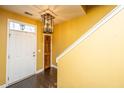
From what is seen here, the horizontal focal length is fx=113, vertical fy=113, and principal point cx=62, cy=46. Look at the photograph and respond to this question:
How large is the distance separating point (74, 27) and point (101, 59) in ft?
11.4

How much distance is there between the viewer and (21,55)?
167 inches

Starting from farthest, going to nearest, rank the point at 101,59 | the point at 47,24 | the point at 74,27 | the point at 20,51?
the point at 74,27
the point at 20,51
the point at 47,24
the point at 101,59

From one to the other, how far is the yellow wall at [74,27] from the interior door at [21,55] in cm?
156

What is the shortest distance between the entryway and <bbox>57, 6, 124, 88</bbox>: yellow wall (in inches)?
90.4

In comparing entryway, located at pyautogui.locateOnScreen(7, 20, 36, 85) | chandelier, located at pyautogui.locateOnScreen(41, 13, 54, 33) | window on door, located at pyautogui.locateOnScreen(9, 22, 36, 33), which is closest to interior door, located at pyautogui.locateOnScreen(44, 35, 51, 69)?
entryway, located at pyautogui.locateOnScreen(7, 20, 36, 85)

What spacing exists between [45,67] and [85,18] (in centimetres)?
314

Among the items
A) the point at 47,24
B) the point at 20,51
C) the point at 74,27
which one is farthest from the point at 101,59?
the point at 74,27

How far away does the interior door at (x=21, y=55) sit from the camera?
150 inches

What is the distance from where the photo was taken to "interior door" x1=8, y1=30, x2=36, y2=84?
380 cm

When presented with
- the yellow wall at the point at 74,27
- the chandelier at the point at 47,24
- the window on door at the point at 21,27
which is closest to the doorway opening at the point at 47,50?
the yellow wall at the point at 74,27

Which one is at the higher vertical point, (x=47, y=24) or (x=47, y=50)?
(x=47, y=24)

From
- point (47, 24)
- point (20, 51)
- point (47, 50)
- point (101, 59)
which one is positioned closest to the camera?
point (101, 59)

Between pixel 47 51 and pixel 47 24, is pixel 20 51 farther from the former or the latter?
pixel 47 51

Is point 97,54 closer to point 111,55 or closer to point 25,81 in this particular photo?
point 111,55
